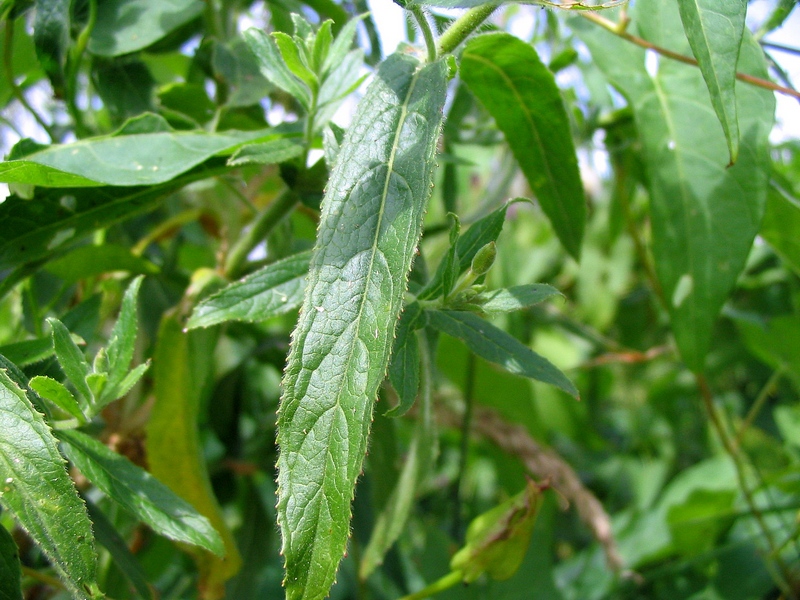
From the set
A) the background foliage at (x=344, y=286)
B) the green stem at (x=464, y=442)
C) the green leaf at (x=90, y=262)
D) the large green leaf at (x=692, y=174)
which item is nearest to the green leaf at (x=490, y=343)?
the background foliage at (x=344, y=286)

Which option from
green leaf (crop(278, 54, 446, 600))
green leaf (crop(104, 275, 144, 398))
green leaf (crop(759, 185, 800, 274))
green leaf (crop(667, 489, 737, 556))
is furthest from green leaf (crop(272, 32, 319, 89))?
green leaf (crop(667, 489, 737, 556))

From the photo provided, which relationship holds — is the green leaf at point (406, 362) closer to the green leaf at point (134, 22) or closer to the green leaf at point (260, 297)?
the green leaf at point (260, 297)

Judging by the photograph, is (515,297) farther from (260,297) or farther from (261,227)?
(261,227)

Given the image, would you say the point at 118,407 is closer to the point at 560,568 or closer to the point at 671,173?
the point at 671,173

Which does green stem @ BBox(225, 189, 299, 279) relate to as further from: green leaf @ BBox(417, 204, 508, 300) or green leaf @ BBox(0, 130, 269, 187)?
green leaf @ BBox(417, 204, 508, 300)

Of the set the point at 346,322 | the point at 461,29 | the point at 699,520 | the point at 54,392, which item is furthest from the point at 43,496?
the point at 699,520

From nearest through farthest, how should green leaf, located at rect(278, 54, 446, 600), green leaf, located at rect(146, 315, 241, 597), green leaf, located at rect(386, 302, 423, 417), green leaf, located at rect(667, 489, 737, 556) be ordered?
green leaf, located at rect(278, 54, 446, 600), green leaf, located at rect(386, 302, 423, 417), green leaf, located at rect(146, 315, 241, 597), green leaf, located at rect(667, 489, 737, 556)
